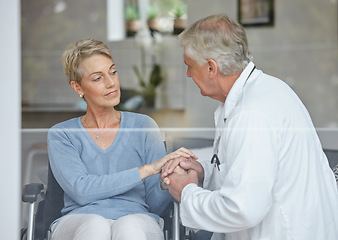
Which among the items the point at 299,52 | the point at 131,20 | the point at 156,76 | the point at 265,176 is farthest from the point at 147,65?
the point at 265,176

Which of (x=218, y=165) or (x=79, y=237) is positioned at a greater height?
(x=218, y=165)

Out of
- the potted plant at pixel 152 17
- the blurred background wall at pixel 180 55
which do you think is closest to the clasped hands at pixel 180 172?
the blurred background wall at pixel 180 55

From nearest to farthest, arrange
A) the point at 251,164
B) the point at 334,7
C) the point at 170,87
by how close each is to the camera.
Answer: the point at 251,164 < the point at 334,7 < the point at 170,87

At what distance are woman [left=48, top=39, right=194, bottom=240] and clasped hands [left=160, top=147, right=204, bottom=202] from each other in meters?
0.01

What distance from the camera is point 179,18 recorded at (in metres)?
2.10

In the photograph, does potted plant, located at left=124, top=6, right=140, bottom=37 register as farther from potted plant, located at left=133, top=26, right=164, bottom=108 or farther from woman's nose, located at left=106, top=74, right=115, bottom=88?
woman's nose, located at left=106, top=74, right=115, bottom=88

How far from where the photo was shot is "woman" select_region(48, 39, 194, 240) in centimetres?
182

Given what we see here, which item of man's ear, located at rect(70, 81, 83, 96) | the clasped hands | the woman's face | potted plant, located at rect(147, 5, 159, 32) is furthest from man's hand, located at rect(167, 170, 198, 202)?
potted plant, located at rect(147, 5, 159, 32)

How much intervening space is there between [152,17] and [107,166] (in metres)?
0.81

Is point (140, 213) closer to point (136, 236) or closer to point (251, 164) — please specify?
point (136, 236)

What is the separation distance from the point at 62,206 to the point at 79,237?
0.48 feet

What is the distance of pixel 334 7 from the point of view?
212 centimetres
